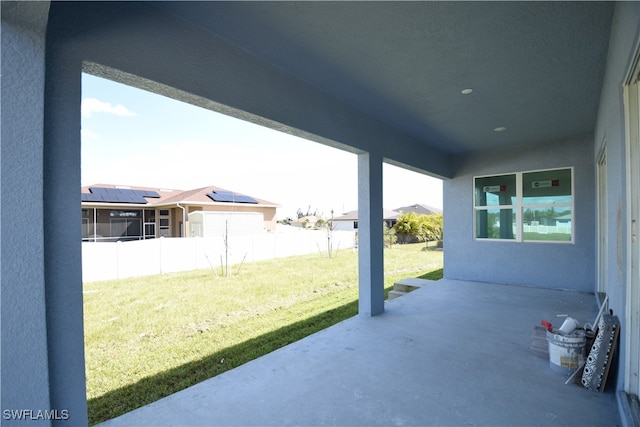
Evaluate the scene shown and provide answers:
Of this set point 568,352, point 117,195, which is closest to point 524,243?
point 568,352

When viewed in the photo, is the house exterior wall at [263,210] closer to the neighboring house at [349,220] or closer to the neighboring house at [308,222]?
the neighboring house at [308,222]

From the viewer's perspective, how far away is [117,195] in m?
14.8

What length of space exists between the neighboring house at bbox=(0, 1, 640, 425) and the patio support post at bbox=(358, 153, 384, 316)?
0.03 metres

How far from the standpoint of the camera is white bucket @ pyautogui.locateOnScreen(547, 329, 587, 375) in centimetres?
253

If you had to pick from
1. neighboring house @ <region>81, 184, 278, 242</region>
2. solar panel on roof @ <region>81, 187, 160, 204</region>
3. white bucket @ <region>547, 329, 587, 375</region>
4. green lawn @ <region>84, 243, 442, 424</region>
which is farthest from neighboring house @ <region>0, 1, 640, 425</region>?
solar panel on roof @ <region>81, 187, 160, 204</region>

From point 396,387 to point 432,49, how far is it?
2.88 metres

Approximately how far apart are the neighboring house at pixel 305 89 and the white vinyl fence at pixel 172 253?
6208mm

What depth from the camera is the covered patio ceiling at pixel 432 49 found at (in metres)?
2.18

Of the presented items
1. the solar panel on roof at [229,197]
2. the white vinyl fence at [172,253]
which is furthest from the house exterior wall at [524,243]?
the solar panel on roof at [229,197]

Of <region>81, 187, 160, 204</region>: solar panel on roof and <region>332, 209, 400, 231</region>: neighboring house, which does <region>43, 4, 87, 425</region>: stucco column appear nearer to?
<region>81, 187, 160, 204</region>: solar panel on roof

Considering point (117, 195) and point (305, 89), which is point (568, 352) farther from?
point (117, 195)

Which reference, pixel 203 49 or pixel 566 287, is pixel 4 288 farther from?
pixel 566 287

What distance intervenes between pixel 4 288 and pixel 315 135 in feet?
9.16

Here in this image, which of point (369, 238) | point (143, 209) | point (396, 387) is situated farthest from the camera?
point (143, 209)
